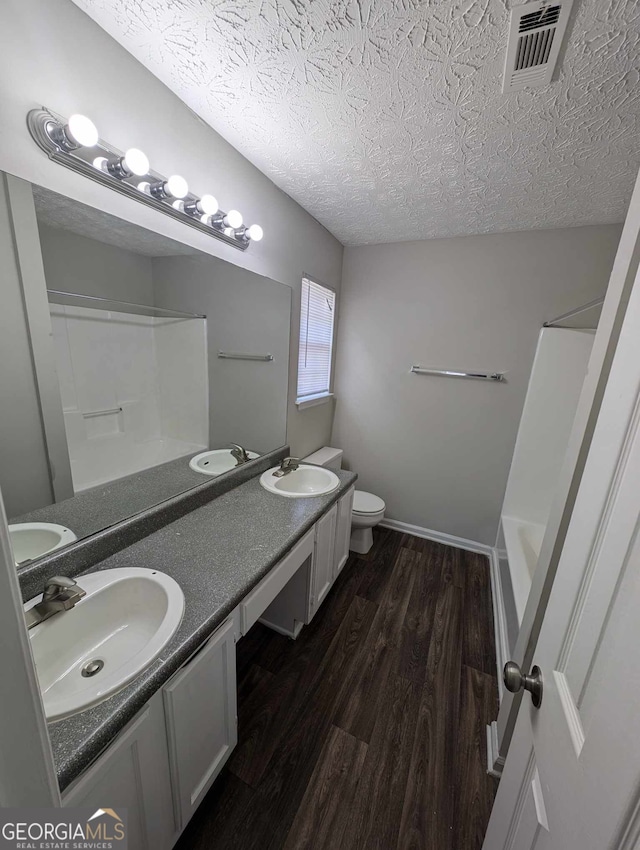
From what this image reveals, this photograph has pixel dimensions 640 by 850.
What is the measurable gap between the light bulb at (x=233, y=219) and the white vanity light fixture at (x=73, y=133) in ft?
1.86

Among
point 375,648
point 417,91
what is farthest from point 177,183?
point 375,648

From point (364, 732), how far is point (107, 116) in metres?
2.41

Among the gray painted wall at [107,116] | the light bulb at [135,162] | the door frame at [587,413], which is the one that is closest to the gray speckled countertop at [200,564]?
the door frame at [587,413]

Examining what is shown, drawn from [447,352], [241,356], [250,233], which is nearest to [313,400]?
[241,356]

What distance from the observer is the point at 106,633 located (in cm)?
97

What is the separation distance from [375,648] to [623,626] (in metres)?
1.62

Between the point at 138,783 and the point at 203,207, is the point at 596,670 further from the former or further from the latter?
the point at 203,207

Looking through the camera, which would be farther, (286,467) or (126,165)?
(286,467)

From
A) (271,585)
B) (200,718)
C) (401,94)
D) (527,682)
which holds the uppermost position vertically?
(401,94)

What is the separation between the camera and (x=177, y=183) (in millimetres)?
1116

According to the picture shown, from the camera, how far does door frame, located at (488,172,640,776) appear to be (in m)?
0.72

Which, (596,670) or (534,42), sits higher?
(534,42)

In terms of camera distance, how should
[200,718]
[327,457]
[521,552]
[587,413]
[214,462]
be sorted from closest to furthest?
[587,413], [200,718], [214,462], [521,552], [327,457]

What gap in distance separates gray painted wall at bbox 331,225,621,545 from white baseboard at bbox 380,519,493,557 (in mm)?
55
